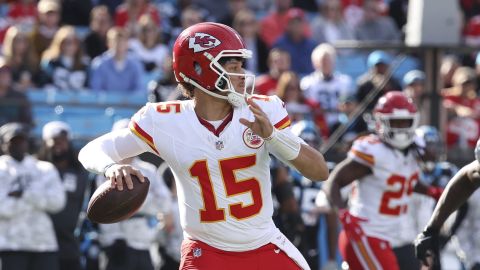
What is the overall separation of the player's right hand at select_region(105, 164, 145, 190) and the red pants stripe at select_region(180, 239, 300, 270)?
45cm

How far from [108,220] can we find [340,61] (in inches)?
300

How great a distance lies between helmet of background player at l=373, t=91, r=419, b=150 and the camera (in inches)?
331

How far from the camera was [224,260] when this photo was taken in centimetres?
553

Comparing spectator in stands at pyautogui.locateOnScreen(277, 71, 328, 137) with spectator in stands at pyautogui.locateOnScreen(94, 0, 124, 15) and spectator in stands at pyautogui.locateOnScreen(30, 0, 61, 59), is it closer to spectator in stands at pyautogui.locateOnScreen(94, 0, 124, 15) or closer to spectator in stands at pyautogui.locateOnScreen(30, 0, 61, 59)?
spectator in stands at pyautogui.locateOnScreen(30, 0, 61, 59)

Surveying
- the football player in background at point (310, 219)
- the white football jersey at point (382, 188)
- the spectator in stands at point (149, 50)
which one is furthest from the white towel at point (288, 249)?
the spectator in stands at point (149, 50)

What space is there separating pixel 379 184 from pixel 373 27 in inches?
221

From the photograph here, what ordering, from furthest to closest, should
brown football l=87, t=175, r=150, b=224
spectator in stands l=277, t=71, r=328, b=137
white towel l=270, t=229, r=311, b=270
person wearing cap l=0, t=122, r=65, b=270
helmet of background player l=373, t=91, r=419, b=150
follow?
spectator in stands l=277, t=71, r=328, b=137
person wearing cap l=0, t=122, r=65, b=270
helmet of background player l=373, t=91, r=419, b=150
white towel l=270, t=229, r=311, b=270
brown football l=87, t=175, r=150, b=224

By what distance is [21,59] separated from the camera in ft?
37.2

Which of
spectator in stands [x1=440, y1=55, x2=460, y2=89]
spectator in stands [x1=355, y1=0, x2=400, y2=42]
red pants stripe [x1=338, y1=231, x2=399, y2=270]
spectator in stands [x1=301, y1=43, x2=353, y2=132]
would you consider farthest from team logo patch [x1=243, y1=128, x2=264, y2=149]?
spectator in stands [x1=355, y1=0, x2=400, y2=42]

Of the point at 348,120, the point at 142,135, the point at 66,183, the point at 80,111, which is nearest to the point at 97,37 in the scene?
the point at 80,111

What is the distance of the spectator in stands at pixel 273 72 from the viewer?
11617 mm

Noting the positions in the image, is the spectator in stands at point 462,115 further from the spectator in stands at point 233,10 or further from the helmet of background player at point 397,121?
the helmet of background player at point 397,121

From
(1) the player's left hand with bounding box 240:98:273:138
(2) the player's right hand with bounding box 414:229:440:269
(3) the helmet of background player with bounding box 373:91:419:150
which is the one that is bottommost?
(3) the helmet of background player with bounding box 373:91:419:150

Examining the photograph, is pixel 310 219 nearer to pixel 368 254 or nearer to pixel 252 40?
pixel 368 254
